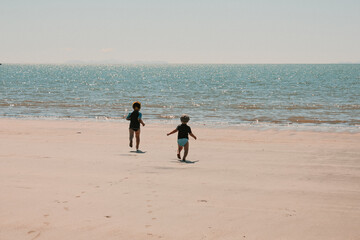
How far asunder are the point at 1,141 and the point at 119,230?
9.84 m

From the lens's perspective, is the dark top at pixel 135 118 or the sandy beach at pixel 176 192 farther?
the dark top at pixel 135 118

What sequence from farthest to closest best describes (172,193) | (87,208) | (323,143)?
(323,143) → (172,193) → (87,208)

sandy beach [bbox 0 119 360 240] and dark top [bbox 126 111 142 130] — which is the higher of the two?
dark top [bbox 126 111 142 130]

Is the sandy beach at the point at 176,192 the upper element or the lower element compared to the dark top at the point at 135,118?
lower

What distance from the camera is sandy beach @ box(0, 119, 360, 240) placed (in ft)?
18.9

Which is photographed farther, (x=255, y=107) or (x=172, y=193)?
(x=255, y=107)

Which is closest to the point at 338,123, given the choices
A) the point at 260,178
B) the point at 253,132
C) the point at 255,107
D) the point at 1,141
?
the point at 253,132

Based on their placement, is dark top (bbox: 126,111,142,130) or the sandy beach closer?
the sandy beach

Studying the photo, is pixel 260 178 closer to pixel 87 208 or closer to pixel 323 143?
pixel 87 208

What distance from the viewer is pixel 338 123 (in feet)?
74.7

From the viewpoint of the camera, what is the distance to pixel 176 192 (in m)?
7.50

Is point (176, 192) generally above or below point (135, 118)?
below

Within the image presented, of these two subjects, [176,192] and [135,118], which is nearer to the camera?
[176,192]

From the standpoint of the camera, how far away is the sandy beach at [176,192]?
577 cm
